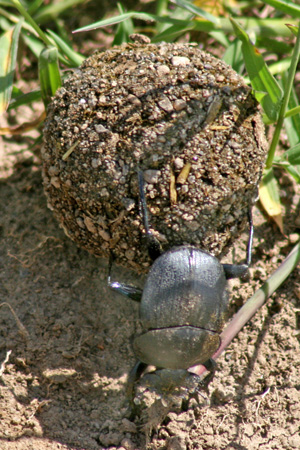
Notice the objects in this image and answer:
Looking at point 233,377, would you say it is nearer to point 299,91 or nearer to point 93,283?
point 93,283

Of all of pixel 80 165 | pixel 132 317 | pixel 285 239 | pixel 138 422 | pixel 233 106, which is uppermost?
pixel 233 106

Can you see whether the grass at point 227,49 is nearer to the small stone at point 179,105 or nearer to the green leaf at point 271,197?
the green leaf at point 271,197

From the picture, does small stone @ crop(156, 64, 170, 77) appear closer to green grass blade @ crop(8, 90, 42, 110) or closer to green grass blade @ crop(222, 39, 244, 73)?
green grass blade @ crop(222, 39, 244, 73)

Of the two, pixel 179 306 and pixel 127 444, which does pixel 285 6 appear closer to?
pixel 179 306

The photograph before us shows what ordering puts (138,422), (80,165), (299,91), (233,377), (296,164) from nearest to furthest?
(80,165) → (138,422) → (233,377) → (296,164) → (299,91)

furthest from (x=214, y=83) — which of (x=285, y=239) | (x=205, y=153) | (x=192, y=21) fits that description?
(x=285, y=239)

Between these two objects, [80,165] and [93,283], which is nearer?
[80,165]

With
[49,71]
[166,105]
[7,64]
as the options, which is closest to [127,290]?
[166,105]

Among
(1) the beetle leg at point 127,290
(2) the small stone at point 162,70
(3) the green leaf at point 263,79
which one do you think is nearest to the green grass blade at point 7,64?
(2) the small stone at point 162,70
